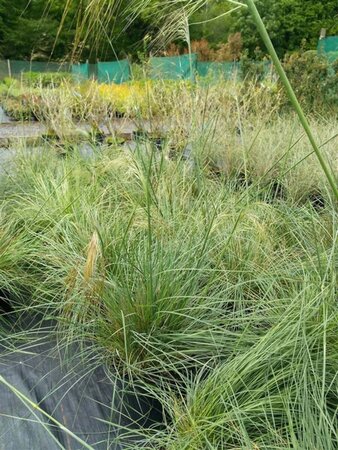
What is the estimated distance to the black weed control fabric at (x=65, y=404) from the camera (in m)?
1.45

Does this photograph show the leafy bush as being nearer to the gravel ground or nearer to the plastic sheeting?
the gravel ground

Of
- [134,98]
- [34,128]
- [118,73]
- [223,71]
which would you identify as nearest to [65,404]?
[134,98]

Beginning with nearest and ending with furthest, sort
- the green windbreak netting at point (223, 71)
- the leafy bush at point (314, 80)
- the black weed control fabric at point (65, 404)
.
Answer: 1. the black weed control fabric at point (65, 404)
2. the green windbreak netting at point (223, 71)
3. the leafy bush at point (314, 80)

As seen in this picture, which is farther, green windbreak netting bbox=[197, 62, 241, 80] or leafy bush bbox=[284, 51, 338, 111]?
leafy bush bbox=[284, 51, 338, 111]

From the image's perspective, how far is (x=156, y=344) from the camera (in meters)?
1.63

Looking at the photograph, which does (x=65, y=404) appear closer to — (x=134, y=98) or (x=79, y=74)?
(x=134, y=98)

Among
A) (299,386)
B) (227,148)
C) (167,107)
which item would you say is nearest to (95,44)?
(299,386)

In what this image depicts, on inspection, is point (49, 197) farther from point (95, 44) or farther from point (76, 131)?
point (76, 131)

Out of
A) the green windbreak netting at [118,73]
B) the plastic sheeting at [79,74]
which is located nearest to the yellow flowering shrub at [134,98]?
the green windbreak netting at [118,73]

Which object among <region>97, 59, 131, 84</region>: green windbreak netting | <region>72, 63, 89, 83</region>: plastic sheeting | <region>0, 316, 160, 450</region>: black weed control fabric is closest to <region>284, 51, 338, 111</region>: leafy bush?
<region>97, 59, 131, 84</region>: green windbreak netting

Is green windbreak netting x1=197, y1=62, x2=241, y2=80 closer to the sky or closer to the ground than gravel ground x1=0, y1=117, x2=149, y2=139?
closer to the sky

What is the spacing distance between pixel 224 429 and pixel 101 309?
0.66 m

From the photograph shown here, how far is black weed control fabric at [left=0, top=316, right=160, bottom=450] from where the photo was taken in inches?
57.2

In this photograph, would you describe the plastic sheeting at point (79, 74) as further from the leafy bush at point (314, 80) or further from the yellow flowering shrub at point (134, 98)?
the leafy bush at point (314, 80)
